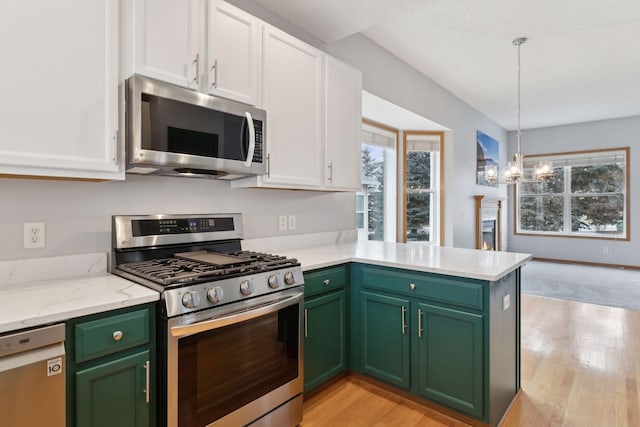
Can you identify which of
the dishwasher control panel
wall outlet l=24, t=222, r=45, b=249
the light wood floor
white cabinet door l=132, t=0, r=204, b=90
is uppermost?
white cabinet door l=132, t=0, r=204, b=90

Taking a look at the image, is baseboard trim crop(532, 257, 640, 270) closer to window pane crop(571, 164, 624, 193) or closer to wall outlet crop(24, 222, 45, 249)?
window pane crop(571, 164, 624, 193)

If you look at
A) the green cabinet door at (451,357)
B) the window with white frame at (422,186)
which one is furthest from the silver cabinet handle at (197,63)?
the window with white frame at (422,186)

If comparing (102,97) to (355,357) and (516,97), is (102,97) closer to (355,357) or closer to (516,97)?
(355,357)

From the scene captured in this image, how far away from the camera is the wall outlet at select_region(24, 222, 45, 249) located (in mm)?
1591

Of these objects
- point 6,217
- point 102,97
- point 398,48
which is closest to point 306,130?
point 102,97

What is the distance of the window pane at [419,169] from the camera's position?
515cm

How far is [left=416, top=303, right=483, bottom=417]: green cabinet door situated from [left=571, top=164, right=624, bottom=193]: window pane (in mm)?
7126

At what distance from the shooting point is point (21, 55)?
134cm

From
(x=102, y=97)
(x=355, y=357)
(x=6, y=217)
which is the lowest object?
(x=355, y=357)

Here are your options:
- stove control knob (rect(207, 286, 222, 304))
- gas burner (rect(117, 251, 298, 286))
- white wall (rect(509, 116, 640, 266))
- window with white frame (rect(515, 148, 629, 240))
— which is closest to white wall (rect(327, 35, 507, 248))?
window with white frame (rect(515, 148, 629, 240))

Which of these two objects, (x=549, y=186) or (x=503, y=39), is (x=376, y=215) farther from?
(x=549, y=186)

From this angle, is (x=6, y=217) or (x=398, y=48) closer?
(x=6, y=217)

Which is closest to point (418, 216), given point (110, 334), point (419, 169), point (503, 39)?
point (419, 169)

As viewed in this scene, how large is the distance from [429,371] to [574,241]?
7.02 meters
